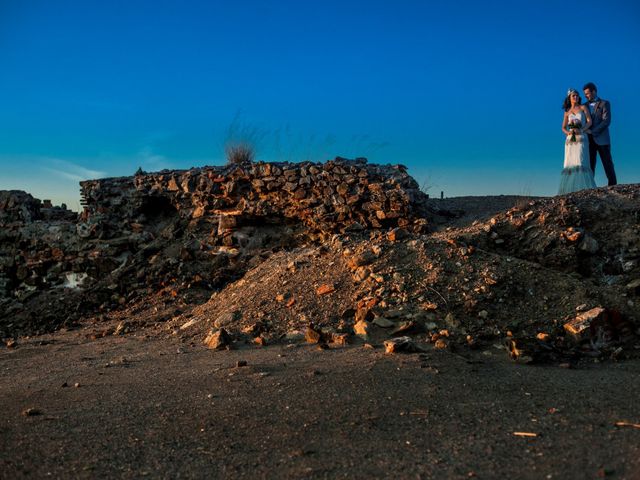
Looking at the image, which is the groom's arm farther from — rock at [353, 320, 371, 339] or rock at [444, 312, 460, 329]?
rock at [353, 320, 371, 339]

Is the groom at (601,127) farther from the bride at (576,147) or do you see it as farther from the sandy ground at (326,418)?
the sandy ground at (326,418)

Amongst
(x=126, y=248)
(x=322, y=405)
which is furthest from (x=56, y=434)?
(x=126, y=248)

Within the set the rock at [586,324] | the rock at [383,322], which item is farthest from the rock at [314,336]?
the rock at [586,324]

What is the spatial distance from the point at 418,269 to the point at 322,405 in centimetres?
280

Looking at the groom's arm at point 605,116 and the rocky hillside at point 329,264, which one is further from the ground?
the groom's arm at point 605,116

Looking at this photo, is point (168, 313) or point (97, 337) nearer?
point (97, 337)

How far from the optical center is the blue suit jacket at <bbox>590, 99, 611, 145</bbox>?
908cm

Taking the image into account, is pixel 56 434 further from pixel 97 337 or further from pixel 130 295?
pixel 130 295

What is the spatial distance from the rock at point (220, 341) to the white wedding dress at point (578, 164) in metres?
6.54

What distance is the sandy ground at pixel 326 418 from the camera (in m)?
2.80

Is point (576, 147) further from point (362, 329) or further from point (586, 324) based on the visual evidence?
point (362, 329)

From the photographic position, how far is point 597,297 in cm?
554

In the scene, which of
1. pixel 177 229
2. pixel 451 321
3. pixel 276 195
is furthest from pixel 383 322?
pixel 177 229

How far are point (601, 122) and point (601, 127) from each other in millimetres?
84
